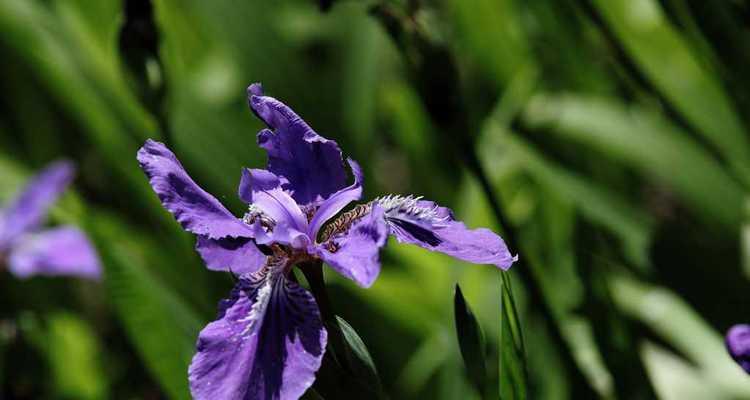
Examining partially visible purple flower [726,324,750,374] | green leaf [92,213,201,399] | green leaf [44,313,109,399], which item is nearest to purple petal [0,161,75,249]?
green leaf [44,313,109,399]

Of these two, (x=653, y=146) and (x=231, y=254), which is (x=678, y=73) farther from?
(x=231, y=254)

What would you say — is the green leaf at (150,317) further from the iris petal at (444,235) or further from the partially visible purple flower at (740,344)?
the partially visible purple flower at (740,344)

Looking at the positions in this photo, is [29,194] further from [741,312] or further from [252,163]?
[741,312]

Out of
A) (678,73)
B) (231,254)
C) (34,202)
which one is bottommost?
(34,202)

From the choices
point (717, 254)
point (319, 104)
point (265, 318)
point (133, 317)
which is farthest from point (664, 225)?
point (265, 318)

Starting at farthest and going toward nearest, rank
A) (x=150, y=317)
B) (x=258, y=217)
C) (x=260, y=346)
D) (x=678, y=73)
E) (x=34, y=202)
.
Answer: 1. (x=678, y=73)
2. (x=34, y=202)
3. (x=150, y=317)
4. (x=258, y=217)
5. (x=260, y=346)

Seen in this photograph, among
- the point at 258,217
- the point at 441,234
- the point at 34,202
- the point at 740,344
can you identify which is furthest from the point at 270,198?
the point at 34,202
